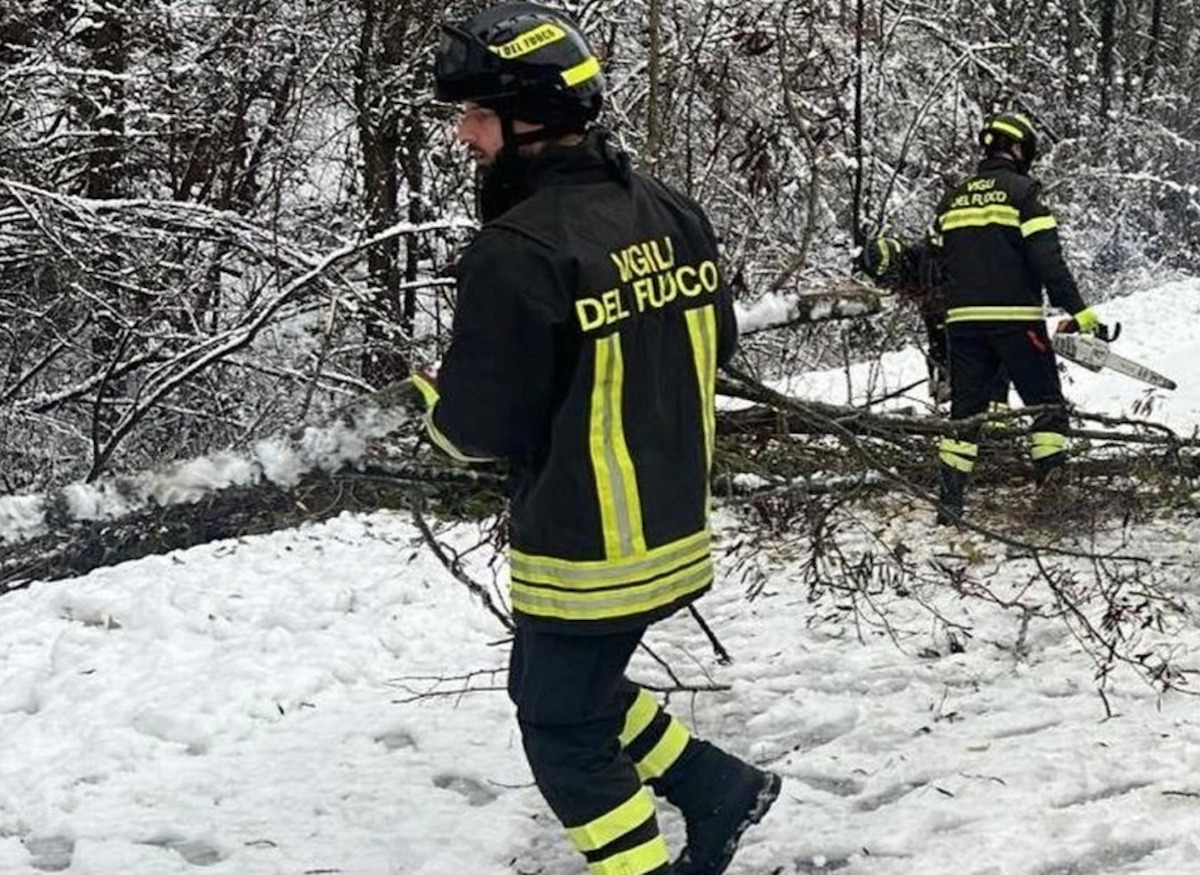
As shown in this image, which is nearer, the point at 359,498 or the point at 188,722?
the point at 359,498

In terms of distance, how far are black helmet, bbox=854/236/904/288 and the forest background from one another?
0.21 m

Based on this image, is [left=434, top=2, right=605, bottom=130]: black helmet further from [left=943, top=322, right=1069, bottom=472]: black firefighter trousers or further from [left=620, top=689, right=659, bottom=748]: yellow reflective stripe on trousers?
[left=943, top=322, right=1069, bottom=472]: black firefighter trousers

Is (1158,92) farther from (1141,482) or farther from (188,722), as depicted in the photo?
(188,722)

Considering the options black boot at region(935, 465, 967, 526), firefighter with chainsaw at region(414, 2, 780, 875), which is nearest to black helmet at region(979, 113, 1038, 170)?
black boot at region(935, 465, 967, 526)

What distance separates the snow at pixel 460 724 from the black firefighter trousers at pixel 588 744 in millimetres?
581

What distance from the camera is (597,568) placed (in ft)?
8.52

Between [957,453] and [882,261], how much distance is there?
1.82 metres

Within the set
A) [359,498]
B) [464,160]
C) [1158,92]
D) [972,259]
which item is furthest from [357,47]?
[1158,92]

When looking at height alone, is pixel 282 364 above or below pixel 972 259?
below

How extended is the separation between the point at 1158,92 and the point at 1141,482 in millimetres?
20819

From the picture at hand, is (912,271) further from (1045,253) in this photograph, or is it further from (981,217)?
(1045,253)

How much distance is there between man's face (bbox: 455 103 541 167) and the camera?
101 inches

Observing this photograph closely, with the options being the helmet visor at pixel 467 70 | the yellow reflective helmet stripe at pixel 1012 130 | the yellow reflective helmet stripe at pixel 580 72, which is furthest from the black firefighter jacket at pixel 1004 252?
the helmet visor at pixel 467 70

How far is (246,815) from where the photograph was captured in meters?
3.67
